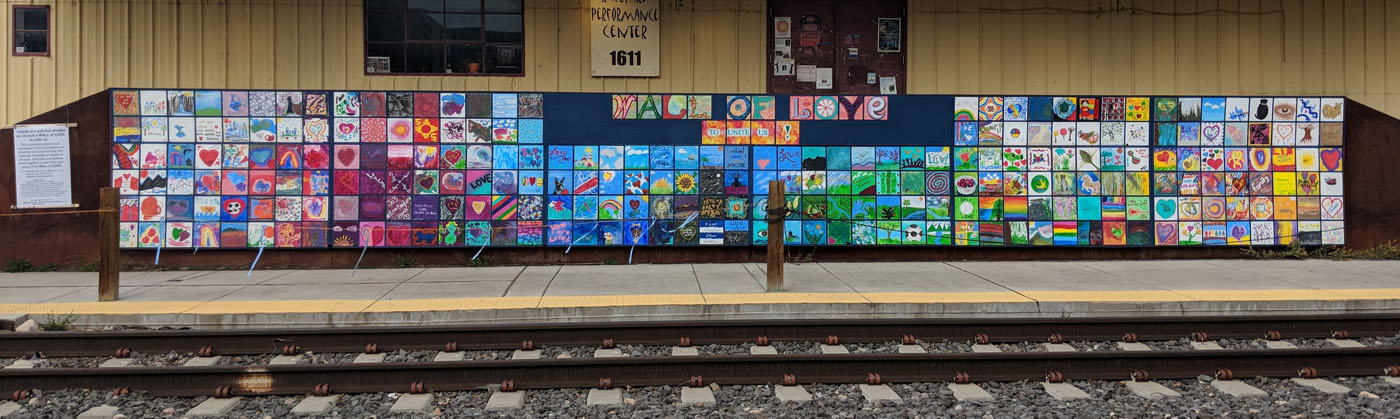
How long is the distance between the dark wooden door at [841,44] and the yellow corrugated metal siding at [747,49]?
0.22 metres

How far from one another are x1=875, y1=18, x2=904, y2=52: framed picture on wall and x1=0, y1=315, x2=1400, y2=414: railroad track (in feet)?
19.9

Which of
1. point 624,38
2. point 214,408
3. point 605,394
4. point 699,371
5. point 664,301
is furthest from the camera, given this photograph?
point 624,38

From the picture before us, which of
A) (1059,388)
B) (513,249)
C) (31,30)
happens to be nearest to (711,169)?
(513,249)

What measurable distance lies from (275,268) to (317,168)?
1.60 m

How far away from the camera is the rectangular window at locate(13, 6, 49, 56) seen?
1155 cm

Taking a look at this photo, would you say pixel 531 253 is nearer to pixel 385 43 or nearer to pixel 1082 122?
pixel 385 43

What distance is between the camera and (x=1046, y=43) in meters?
12.5

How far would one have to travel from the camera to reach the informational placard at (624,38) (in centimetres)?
1214

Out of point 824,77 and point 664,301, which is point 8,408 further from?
point 824,77

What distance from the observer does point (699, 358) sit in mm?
6219

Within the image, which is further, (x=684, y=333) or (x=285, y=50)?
(x=285, y=50)

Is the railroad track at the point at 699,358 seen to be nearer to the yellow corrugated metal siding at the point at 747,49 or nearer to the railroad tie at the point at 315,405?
the railroad tie at the point at 315,405

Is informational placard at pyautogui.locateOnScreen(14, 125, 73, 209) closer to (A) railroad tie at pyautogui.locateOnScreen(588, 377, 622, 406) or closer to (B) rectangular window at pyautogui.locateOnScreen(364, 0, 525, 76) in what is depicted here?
(B) rectangular window at pyautogui.locateOnScreen(364, 0, 525, 76)

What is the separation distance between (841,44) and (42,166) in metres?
11.8
